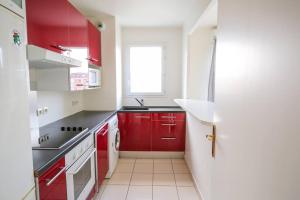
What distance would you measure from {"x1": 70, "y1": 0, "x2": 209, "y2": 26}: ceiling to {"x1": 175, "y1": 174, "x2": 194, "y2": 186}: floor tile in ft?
7.15

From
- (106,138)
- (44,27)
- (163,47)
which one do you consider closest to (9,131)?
(44,27)

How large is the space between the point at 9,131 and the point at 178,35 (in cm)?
339

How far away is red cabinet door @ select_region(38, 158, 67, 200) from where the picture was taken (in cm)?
106

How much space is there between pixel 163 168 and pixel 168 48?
88.8 inches

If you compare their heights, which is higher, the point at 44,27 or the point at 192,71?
the point at 44,27

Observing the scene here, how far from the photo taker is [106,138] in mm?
2426

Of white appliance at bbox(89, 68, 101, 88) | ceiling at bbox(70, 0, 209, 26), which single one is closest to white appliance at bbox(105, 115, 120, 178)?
white appliance at bbox(89, 68, 101, 88)

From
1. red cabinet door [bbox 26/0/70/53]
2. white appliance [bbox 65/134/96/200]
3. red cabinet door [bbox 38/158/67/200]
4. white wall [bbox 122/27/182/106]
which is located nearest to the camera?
red cabinet door [bbox 38/158/67/200]

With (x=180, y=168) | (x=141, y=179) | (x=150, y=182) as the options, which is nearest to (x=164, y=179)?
(x=150, y=182)

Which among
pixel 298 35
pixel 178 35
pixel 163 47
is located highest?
pixel 178 35

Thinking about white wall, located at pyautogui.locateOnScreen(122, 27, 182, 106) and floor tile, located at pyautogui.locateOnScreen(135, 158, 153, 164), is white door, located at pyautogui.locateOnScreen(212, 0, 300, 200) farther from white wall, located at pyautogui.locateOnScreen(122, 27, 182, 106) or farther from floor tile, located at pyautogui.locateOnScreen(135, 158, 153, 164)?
white wall, located at pyautogui.locateOnScreen(122, 27, 182, 106)

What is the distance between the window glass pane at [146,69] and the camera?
3.72m

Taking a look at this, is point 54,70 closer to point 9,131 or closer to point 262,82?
point 9,131

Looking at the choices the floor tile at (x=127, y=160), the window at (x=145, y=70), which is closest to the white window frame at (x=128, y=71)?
the window at (x=145, y=70)
